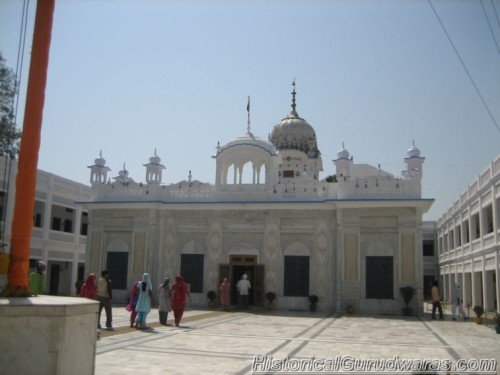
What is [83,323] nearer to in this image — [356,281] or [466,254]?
[356,281]

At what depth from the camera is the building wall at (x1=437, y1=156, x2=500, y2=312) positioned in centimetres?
2127

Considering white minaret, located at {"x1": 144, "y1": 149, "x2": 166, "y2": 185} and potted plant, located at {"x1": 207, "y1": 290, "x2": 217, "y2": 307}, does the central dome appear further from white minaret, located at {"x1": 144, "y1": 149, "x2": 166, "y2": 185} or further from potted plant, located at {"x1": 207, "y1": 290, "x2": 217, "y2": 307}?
potted plant, located at {"x1": 207, "y1": 290, "x2": 217, "y2": 307}

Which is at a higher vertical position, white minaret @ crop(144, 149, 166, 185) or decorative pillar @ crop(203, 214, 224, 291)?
white minaret @ crop(144, 149, 166, 185)

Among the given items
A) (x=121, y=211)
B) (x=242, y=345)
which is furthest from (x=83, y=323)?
(x=121, y=211)

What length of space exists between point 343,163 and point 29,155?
17.5 meters

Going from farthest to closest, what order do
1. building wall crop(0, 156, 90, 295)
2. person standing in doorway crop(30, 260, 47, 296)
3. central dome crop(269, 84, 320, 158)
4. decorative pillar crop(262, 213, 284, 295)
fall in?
central dome crop(269, 84, 320, 158) → building wall crop(0, 156, 90, 295) → decorative pillar crop(262, 213, 284, 295) → person standing in doorway crop(30, 260, 47, 296)

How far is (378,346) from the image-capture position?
1090 cm

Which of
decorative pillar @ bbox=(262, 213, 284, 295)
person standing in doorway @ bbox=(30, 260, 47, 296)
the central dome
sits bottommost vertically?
person standing in doorway @ bbox=(30, 260, 47, 296)

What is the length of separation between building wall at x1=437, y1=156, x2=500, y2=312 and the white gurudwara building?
12.0 ft

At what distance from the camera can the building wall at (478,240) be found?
2127 centimetres

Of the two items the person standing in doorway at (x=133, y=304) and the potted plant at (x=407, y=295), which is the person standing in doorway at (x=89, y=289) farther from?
the potted plant at (x=407, y=295)

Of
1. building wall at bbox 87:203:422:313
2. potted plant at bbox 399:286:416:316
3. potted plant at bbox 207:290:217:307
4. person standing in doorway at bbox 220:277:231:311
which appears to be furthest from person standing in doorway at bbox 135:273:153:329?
potted plant at bbox 399:286:416:316

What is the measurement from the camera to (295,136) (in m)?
29.5

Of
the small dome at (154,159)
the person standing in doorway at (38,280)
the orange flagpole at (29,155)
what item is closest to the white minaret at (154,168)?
the small dome at (154,159)
